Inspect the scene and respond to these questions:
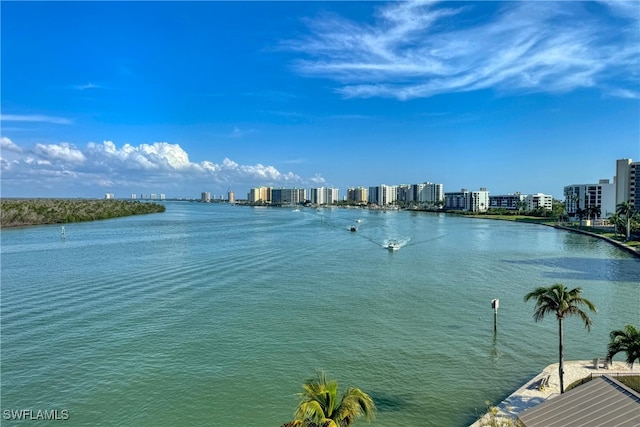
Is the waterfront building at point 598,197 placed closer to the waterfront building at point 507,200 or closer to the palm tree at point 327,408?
the waterfront building at point 507,200

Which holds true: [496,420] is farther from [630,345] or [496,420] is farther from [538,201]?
[538,201]

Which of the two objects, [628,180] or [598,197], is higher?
[628,180]

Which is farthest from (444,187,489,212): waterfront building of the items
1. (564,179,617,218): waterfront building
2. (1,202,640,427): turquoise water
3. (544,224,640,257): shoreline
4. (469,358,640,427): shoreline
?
(469,358,640,427): shoreline

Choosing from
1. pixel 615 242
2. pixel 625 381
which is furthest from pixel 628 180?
pixel 625 381

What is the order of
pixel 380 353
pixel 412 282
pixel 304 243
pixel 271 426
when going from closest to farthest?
pixel 271 426
pixel 380 353
pixel 412 282
pixel 304 243

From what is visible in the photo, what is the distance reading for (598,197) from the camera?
314 feet

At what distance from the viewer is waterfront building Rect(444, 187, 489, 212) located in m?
163

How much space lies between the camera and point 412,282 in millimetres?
26953

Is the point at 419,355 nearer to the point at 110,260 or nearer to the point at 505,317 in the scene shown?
the point at 505,317

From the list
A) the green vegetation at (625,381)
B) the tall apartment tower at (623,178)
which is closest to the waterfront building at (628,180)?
the tall apartment tower at (623,178)

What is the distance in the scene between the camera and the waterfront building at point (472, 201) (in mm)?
163250

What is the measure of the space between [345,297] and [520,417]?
49.8ft

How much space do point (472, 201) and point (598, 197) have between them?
68.3 metres

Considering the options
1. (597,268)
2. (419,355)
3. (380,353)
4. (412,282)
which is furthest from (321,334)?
(597,268)
